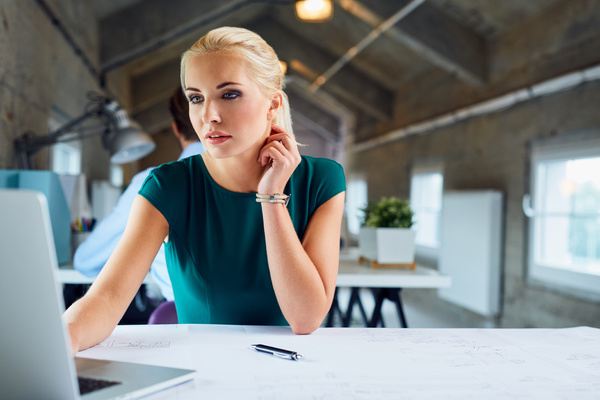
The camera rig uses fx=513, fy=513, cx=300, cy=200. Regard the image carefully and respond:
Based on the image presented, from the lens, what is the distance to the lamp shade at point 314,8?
4.45m

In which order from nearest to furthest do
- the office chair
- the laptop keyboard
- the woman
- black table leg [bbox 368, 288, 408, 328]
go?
the laptop keyboard < the woman < the office chair < black table leg [bbox 368, 288, 408, 328]

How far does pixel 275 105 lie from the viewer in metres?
1.36

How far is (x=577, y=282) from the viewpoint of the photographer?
3.88 m

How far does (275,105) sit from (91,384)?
Result: 85 cm

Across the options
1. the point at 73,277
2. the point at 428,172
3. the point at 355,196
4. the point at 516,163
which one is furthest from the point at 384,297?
the point at 355,196

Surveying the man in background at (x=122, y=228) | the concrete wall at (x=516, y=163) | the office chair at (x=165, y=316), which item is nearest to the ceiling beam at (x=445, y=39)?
the concrete wall at (x=516, y=163)

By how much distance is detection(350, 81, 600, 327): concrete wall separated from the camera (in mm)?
3879

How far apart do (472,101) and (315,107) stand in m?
5.98

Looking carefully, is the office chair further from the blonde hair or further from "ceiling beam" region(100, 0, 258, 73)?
"ceiling beam" region(100, 0, 258, 73)

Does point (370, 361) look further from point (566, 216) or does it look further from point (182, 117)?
point (566, 216)

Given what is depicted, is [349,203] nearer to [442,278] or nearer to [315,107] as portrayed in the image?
[315,107]

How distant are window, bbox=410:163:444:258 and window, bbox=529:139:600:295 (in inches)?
73.1

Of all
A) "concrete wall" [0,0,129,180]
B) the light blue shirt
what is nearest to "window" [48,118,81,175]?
"concrete wall" [0,0,129,180]

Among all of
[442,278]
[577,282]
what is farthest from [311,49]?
[442,278]
